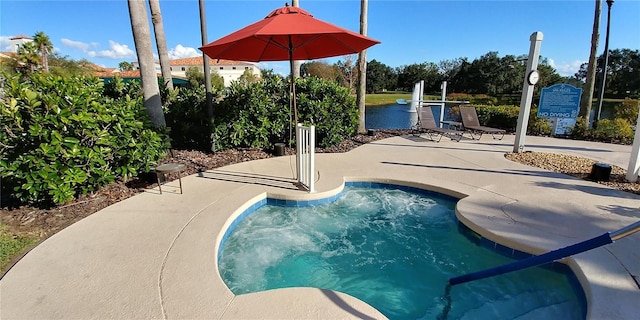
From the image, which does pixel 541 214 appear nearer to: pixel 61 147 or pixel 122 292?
pixel 122 292

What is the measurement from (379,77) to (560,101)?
47.7 m

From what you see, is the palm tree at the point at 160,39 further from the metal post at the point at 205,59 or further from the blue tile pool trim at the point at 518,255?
the blue tile pool trim at the point at 518,255

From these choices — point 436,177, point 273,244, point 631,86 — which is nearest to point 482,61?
point 631,86

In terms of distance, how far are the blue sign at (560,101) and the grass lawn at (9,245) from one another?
1070 cm

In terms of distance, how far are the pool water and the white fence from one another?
468mm

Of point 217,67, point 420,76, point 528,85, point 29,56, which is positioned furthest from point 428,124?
point 217,67

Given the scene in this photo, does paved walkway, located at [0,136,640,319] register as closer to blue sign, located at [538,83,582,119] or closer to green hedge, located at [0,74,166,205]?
green hedge, located at [0,74,166,205]

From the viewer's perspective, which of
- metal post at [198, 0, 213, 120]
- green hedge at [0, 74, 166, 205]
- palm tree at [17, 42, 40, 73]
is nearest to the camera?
green hedge at [0, 74, 166, 205]

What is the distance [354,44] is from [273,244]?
10.1 feet

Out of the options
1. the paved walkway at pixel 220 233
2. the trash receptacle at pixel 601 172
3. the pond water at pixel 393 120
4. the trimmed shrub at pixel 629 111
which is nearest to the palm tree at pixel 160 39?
the paved walkway at pixel 220 233

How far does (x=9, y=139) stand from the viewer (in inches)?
131

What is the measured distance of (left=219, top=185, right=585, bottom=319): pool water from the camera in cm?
254

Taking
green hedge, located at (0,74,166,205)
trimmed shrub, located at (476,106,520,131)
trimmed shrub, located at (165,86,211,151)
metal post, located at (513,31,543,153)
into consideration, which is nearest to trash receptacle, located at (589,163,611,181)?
metal post, located at (513,31,543,153)

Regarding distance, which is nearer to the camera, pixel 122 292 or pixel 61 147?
pixel 122 292
